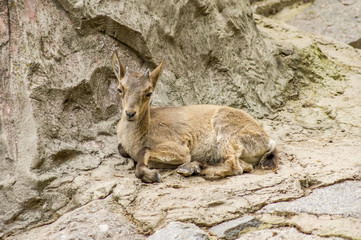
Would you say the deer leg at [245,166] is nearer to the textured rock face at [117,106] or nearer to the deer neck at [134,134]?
the textured rock face at [117,106]

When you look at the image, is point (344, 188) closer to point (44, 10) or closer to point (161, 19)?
point (161, 19)

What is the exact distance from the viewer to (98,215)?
14.2 ft

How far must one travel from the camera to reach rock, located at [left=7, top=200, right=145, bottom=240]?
4.10m

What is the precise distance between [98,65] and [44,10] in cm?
99

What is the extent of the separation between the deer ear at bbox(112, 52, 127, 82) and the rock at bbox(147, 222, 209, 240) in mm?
2369

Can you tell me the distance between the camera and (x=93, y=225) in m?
4.21

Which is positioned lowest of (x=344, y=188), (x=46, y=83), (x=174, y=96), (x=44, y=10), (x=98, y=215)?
(x=344, y=188)

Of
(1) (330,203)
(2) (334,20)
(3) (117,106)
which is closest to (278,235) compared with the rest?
(1) (330,203)

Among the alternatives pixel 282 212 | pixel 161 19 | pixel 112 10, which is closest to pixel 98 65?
pixel 112 10

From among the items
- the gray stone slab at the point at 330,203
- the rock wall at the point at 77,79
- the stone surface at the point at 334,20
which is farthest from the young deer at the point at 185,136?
the stone surface at the point at 334,20

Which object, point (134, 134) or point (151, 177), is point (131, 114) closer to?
point (134, 134)

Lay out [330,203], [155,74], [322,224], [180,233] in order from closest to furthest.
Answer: [180,233] → [322,224] → [330,203] → [155,74]

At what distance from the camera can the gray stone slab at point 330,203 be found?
4251mm

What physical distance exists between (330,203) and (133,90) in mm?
2653
